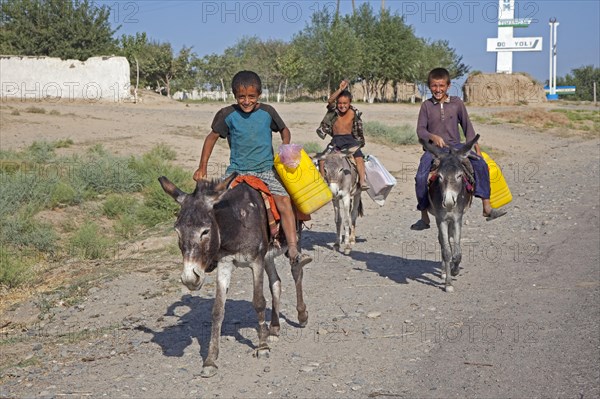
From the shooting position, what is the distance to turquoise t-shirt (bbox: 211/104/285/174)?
738 cm

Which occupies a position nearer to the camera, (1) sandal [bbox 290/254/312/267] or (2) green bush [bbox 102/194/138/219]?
(1) sandal [bbox 290/254/312/267]

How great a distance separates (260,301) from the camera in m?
7.10

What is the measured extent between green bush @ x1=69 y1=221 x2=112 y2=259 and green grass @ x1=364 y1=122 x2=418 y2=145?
17.8 m

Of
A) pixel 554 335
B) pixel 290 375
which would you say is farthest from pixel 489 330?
pixel 290 375

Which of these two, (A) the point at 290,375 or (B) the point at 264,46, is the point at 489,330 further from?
(B) the point at 264,46

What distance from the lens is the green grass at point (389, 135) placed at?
2991 centimetres

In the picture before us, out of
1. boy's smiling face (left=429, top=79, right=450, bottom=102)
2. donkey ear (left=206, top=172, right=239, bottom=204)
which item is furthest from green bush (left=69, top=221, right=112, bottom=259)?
donkey ear (left=206, top=172, right=239, bottom=204)

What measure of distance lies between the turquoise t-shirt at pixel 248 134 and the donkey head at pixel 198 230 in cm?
95

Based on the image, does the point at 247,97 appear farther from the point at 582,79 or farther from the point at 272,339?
the point at 582,79

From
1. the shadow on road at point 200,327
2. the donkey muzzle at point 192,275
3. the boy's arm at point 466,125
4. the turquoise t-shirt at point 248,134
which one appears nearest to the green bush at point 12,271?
the shadow on road at point 200,327

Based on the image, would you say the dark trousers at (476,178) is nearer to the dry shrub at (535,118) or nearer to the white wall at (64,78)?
the dry shrub at (535,118)

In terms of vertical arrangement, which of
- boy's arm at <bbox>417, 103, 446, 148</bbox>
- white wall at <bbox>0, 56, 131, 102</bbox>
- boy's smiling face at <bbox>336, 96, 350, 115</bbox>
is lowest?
boy's arm at <bbox>417, 103, 446, 148</bbox>

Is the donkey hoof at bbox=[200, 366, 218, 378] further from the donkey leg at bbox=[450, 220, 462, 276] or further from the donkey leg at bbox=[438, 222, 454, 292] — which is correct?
the donkey leg at bbox=[450, 220, 462, 276]

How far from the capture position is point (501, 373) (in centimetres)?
661
